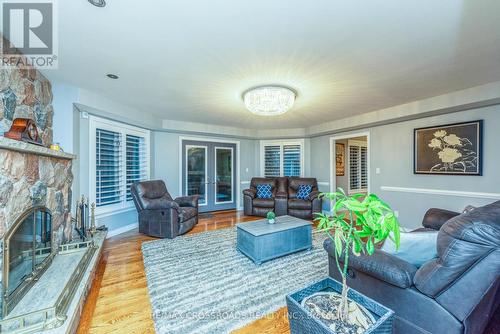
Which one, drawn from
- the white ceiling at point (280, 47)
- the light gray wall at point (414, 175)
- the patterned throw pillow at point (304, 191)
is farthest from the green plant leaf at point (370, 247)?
the patterned throw pillow at point (304, 191)

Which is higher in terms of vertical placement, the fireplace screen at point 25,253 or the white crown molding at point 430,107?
the white crown molding at point 430,107

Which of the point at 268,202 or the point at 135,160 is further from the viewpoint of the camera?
the point at 268,202

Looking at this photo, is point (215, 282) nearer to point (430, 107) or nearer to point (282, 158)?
point (430, 107)

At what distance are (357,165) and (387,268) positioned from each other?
7.17 metres

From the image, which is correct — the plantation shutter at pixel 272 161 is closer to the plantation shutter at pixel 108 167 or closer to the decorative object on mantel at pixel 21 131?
the plantation shutter at pixel 108 167

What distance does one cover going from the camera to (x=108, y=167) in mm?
3986

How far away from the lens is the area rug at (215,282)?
1.79 metres

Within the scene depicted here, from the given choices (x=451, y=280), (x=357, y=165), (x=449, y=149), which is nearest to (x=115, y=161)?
(x=451, y=280)

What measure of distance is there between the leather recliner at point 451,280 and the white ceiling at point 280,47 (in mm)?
1553

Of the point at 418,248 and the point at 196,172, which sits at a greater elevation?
the point at 196,172

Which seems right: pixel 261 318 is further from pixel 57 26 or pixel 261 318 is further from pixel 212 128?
pixel 212 128

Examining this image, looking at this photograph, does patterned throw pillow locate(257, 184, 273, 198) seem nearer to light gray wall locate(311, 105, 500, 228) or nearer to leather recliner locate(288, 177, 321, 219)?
leather recliner locate(288, 177, 321, 219)

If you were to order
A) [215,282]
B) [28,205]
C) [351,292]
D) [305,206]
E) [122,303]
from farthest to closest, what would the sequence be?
[305,206] → [215,282] → [122,303] → [28,205] → [351,292]

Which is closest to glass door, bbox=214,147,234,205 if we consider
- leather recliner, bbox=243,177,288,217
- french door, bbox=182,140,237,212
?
french door, bbox=182,140,237,212
